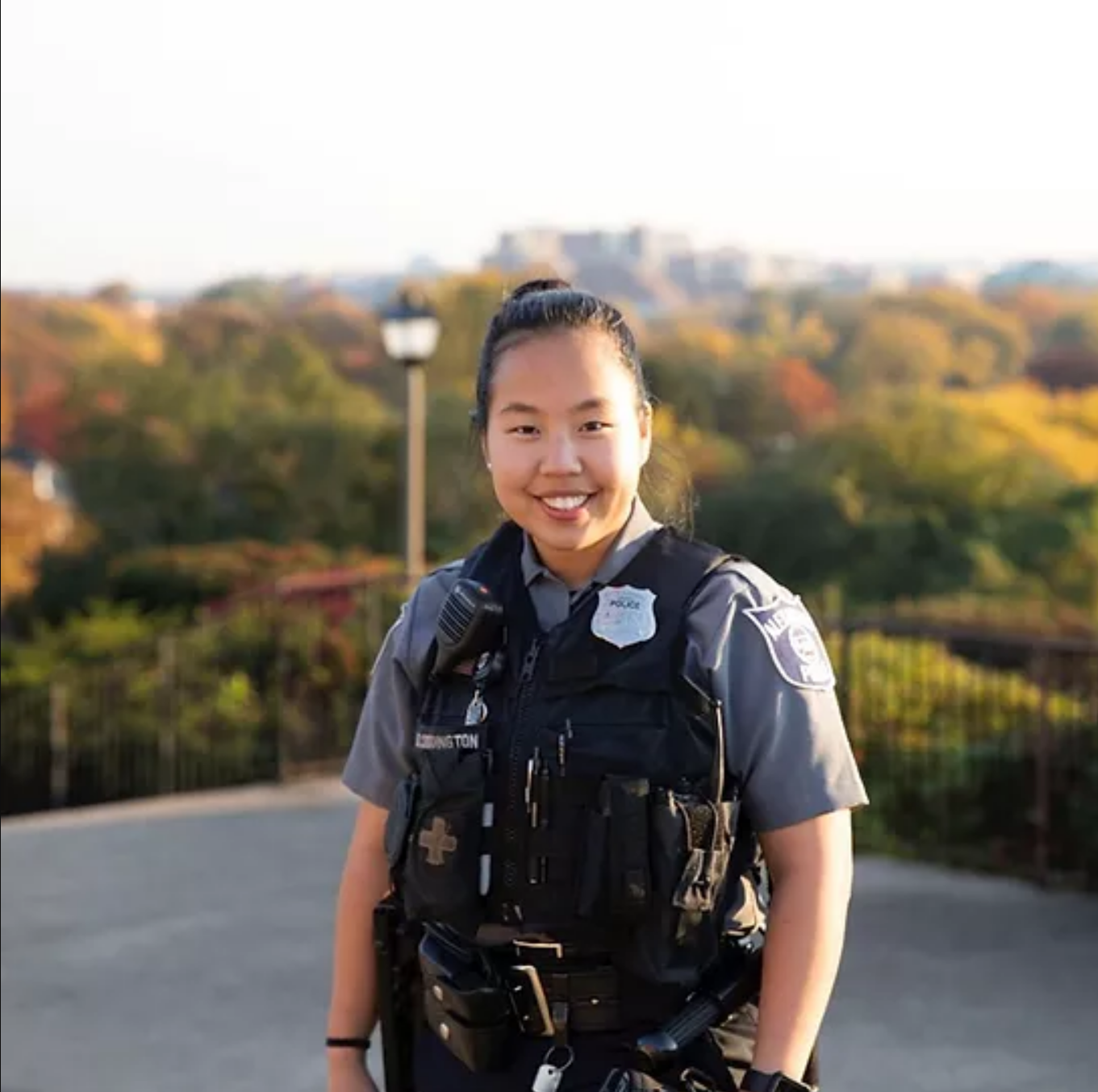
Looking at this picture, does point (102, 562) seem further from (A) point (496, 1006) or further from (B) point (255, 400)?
(A) point (496, 1006)

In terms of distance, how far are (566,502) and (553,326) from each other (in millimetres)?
198

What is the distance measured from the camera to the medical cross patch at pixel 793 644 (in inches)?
92.8

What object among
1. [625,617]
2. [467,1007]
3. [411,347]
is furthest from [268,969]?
[411,347]

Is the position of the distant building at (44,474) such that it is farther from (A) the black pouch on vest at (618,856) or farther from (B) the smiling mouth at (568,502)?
(A) the black pouch on vest at (618,856)

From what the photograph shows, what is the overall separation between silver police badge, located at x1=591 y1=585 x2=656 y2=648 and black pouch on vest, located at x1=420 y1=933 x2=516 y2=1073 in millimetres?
388

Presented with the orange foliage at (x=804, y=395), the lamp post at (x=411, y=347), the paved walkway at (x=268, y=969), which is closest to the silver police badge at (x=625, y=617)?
the paved walkway at (x=268, y=969)

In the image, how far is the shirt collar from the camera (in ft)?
8.06

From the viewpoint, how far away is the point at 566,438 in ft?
7.89

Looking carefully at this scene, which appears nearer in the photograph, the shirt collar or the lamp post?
the shirt collar

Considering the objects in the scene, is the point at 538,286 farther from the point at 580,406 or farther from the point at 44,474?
the point at 44,474

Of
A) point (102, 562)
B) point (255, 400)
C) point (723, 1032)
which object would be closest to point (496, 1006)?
point (723, 1032)

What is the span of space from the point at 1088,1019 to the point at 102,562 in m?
31.1

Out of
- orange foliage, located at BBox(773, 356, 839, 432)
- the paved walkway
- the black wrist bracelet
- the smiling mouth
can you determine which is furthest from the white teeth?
orange foliage, located at BBox(773, 356, 839, 432)

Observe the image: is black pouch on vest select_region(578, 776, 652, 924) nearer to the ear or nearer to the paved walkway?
the ear
